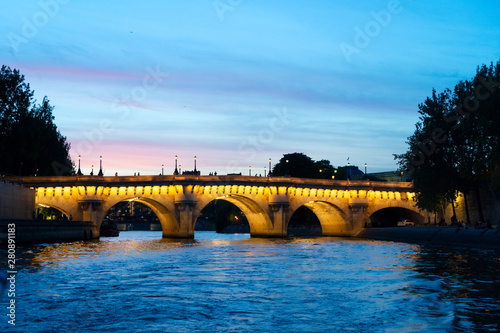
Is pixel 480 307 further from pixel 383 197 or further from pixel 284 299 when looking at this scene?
pixel 383 197

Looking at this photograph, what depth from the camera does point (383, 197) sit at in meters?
112

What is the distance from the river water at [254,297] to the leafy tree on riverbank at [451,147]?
3069cm

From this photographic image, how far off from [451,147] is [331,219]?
124 feet

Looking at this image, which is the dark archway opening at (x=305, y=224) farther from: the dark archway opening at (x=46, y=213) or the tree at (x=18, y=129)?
the tree at (x=18, y=129)

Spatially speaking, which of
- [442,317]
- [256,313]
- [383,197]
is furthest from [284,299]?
[383,197]

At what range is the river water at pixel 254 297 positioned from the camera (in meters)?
21.2

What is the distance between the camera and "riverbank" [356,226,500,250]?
63.8 meters

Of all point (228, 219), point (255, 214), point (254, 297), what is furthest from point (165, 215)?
point (228, 219)

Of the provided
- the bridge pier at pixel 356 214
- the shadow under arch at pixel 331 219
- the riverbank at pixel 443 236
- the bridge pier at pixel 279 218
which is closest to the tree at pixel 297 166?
the shadow under arch at pixel 331 219

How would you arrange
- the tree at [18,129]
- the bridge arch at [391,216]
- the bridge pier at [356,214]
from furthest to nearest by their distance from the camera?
the bridge arch at [391,216]
the bridge pier at [356,214]
the tree at [18,129]

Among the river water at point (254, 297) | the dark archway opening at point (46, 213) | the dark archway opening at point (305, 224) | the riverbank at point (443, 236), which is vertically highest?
the dark archway opening at point (46, 213)

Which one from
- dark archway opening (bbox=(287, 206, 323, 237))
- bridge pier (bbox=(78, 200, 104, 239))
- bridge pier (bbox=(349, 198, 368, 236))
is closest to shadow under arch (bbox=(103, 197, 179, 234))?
bridge pier (bbox=(78, 200, 104, 239))

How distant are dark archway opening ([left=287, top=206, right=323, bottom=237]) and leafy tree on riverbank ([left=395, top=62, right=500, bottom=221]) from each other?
39847mm

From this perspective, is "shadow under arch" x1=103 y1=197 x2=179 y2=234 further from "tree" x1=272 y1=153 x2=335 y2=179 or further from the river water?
the river water
